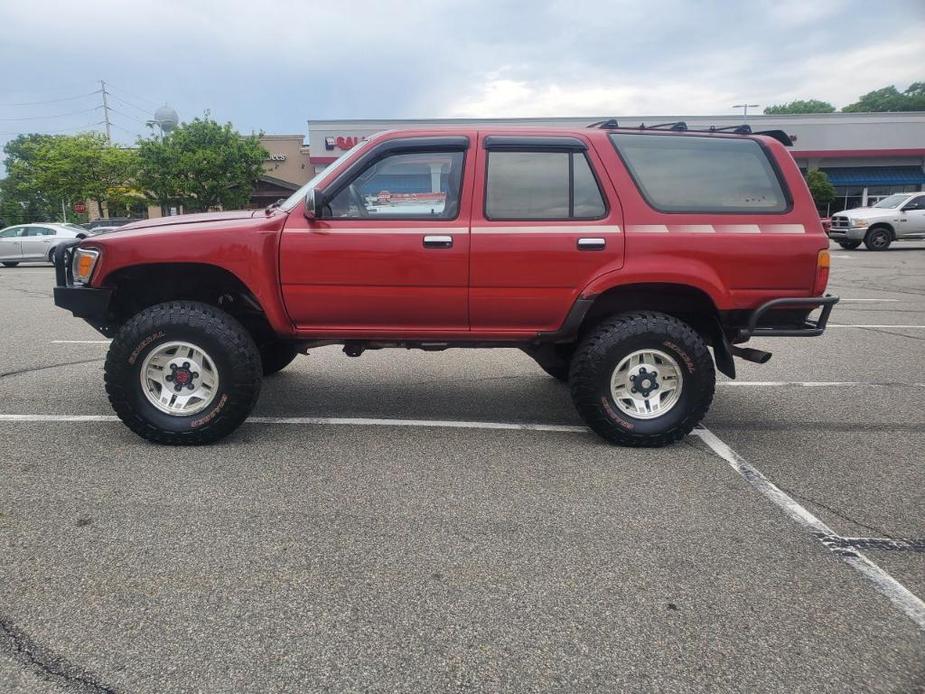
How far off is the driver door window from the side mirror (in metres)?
0.12

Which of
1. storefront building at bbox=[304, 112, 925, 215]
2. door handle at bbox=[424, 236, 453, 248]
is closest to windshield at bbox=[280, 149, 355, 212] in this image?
door handle at bbox=[424, 236, 453, 248]

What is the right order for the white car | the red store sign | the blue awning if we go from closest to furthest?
1. the white car
2. the red store sign
3. the blue awning

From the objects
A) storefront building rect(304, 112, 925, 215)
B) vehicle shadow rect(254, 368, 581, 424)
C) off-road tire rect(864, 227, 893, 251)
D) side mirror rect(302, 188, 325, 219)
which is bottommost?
vehicle shadow rect(254, 368, 581, 424)

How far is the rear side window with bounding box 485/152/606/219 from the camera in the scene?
13.9ft

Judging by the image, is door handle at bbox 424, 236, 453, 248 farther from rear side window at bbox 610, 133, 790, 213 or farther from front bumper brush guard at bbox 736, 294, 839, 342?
front bumper brush guard at bbox 736, 294, 839, 342

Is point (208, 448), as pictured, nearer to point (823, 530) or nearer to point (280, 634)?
point (280, 634)

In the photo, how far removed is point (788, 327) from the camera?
173 inches

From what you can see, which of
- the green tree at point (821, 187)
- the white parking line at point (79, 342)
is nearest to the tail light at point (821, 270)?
the white parking line at point (79, 342)

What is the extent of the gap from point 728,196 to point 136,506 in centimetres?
390

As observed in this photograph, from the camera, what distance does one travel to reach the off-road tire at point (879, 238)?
2120 centimetres

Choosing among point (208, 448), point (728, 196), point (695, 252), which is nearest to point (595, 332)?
point (695, 252)

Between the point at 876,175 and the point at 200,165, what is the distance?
123 ft

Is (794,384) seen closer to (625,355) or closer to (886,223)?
(625,355)

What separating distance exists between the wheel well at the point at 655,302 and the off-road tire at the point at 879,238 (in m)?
20.4
